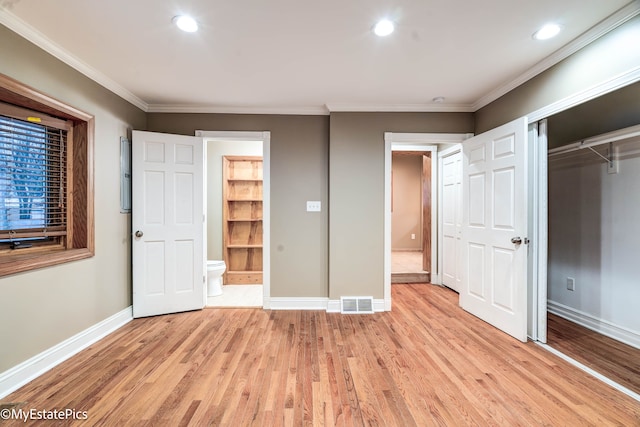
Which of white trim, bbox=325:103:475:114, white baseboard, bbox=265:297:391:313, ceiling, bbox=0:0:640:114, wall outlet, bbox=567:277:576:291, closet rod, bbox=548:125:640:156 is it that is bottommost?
white baseboard, bbox=265:297:391:313

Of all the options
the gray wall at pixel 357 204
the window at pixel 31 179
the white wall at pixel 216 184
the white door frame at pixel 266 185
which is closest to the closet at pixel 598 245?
the gray wall at pixel 357 204

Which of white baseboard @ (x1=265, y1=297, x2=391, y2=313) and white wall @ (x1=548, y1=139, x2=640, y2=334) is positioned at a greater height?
white wall @ (x1=548, y1=139, x2=640, y2=334)

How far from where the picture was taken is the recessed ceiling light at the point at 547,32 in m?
1.91

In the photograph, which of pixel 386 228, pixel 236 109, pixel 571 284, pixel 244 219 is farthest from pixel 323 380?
pixel 244 219

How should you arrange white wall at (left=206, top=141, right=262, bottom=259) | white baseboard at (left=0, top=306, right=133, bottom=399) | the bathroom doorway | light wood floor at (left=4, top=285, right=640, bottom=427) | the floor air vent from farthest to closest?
the bathroom doorway < white wall at (left=206, top=141, right=262, bottom=259) < the floor air vent < white baseboard at (left=0, top=306, right=133, bottom=399) < light wood floor at (left=4, top=285, right=640, bottom=427)

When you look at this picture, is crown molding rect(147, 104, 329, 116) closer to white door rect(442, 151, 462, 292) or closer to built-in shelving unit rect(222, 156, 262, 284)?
built-in shelving unit rect(222, 156, 262, 284)

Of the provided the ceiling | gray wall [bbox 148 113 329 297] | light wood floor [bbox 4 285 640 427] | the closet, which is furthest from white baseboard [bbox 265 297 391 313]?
the ceiling

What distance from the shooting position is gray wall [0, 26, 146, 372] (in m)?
1.88

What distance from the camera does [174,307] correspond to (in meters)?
3.22

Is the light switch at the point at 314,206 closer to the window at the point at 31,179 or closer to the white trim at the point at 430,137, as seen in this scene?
the white trim at the point at 430,137

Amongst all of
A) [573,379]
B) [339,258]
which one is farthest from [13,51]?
[573,379]

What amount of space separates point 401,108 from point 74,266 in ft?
11.8

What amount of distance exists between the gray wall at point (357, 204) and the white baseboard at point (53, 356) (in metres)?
2.29

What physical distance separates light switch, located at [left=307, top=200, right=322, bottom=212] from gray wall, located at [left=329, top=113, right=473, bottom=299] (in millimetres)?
192
